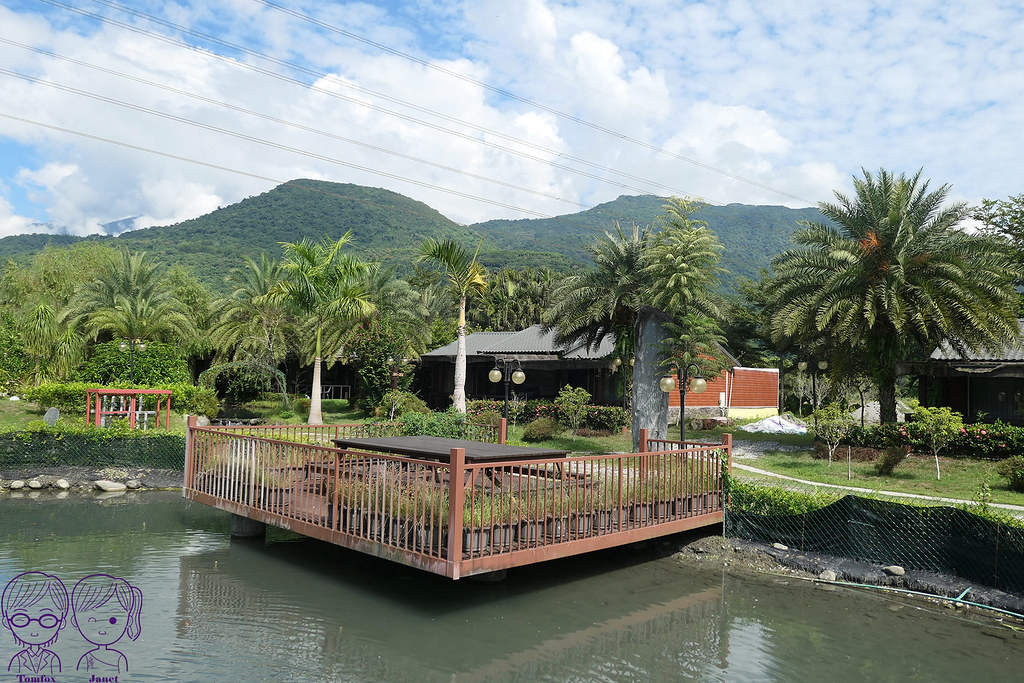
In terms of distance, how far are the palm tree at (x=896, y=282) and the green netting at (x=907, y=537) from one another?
30.8 feet

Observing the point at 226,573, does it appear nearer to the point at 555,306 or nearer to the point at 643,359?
the point at 643,359

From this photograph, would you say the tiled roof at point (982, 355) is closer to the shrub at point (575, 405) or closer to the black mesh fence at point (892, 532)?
the shrub at point (575, 405)

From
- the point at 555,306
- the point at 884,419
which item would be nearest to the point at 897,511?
the point at 884,419

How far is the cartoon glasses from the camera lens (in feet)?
27.9

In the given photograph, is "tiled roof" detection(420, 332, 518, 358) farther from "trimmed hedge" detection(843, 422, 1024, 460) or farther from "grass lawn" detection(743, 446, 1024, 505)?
"trimmed hedge" detection(843, 422, 1024, 460)

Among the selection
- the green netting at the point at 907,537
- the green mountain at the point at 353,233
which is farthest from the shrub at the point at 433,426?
the green mountain at the point at 353,233

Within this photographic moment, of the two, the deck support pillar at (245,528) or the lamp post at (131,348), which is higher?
the lamp post at (131,348)

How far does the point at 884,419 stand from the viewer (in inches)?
877

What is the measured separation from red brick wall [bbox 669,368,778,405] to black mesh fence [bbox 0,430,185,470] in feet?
68.0

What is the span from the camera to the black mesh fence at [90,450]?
18578 mm

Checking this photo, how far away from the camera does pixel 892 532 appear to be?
35.6ft

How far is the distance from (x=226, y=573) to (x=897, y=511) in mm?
10677

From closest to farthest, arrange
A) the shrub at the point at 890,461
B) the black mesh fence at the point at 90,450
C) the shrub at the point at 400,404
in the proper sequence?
the shrub at the point at 890,461
the black mesh fence at the point at 90,450
the shrub at the point at 400,404

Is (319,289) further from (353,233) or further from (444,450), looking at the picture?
(353,233)
